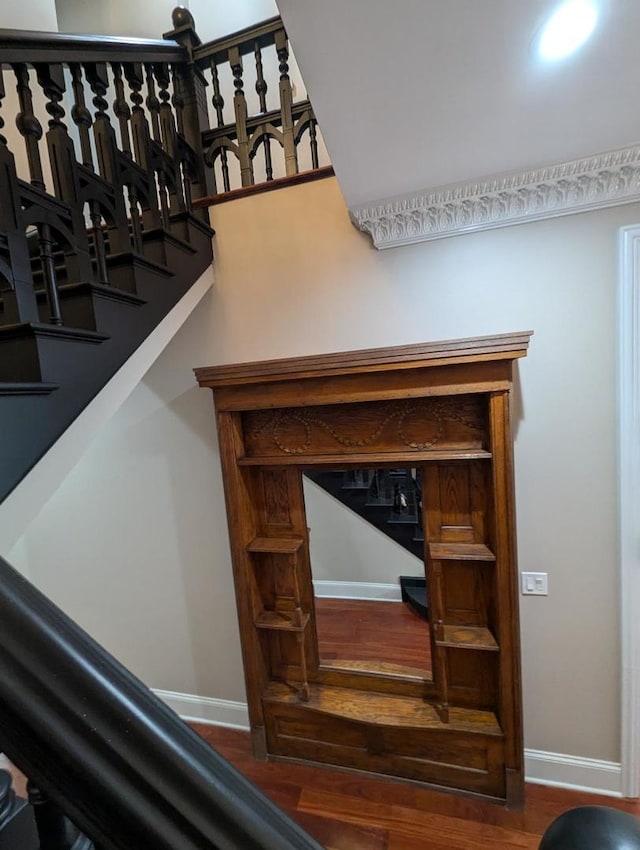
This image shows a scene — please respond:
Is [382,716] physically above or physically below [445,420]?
below

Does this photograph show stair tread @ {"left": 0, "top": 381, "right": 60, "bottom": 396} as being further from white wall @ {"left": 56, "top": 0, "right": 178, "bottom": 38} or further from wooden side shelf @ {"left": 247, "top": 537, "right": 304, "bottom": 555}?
white wall @ {"left": 56, "top": 0, "right": 178, "bottom": 38}

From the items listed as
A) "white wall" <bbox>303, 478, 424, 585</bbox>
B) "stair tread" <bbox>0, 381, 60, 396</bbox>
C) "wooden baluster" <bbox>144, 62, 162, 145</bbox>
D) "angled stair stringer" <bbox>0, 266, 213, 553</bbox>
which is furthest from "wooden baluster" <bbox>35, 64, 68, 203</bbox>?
"white wall" <bbox>303, 478, 424, 585</bbox>

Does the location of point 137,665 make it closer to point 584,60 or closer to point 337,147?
point 337,147

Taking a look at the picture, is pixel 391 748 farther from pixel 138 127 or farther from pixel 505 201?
pixel 138 127

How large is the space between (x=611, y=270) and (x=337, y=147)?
121 cm

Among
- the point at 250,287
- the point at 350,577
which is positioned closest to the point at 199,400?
the point at 250,287

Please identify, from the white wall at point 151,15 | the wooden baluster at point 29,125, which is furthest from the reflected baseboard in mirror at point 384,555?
the white wall at point 151,15

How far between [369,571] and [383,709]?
65cm

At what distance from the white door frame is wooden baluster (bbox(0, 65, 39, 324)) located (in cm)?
211

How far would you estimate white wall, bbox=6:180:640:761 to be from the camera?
5.47 ft

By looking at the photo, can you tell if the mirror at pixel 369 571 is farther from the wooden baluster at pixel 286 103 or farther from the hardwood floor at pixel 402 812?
the wooden baluster at pixel 286 103

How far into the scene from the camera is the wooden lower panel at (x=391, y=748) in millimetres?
1794

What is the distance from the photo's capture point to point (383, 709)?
195 centimetres

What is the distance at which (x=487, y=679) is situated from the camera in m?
1.85
